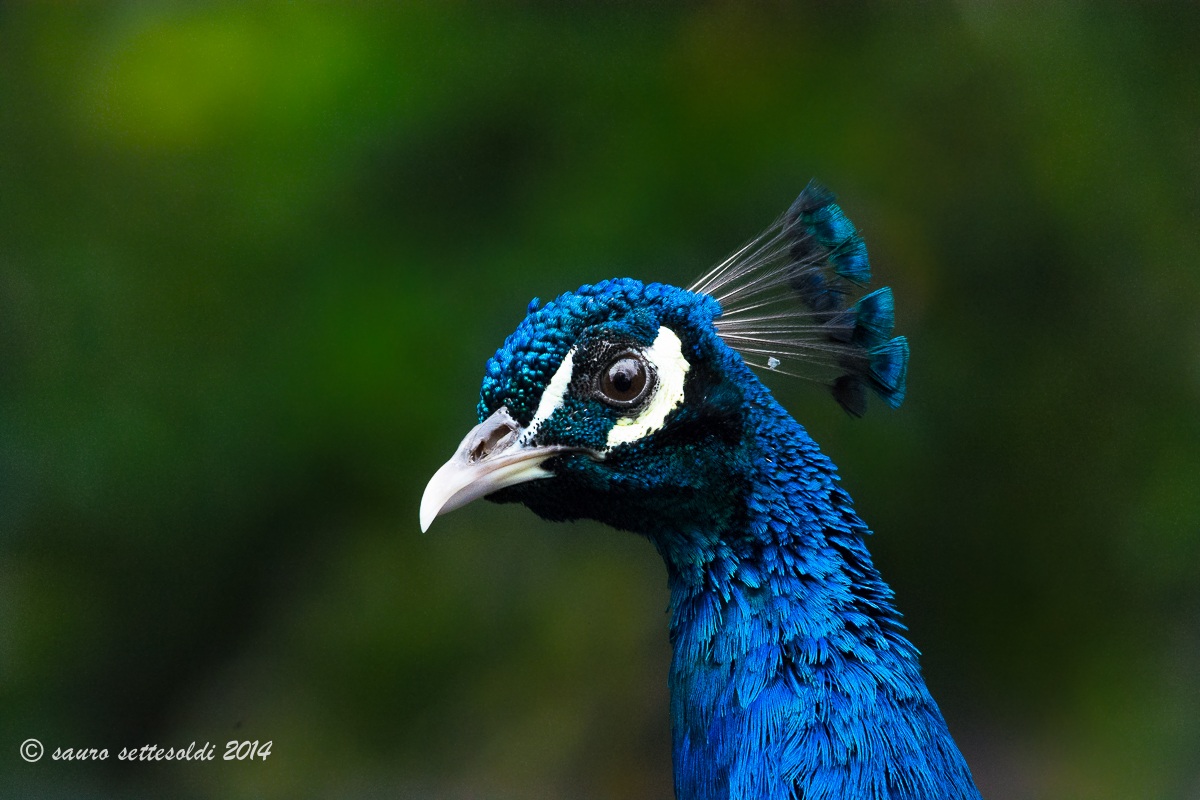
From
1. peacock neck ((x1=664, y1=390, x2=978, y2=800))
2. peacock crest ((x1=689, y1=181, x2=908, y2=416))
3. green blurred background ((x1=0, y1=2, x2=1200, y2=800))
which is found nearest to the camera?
peacock neck ((x1=664, y1=390, x2=978, y2=800))

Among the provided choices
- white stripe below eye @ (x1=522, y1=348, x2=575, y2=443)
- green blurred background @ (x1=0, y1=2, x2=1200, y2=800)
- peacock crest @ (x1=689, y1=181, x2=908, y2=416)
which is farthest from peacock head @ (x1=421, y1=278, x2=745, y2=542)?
green blurred background @ (x1=0, y1=2, x2=1200, y2=800)

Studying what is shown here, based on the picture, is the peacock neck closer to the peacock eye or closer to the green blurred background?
the peacock eye

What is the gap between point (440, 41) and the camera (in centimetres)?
292

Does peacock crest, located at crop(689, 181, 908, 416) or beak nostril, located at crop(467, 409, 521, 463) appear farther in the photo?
peacock crest, located at crop(689, 181, 908, 416)

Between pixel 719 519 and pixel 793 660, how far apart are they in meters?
0.19

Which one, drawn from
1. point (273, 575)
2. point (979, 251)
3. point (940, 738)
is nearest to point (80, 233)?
point (273, 575)

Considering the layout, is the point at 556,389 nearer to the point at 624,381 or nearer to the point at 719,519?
the point at 624,381

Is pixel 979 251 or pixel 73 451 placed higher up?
pixel 73 451

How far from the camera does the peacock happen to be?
129 centimetres

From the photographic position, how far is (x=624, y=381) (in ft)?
4.38

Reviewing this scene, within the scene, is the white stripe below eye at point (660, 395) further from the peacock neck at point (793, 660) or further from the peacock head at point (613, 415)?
the peacock neck at point (793, 660)

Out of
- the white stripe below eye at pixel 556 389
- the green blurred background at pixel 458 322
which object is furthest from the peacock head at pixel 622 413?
the green blurred background at pixel 458 322

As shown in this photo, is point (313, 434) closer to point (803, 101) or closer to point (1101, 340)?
point (803, 101)

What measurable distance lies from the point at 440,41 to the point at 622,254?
0.76 m
